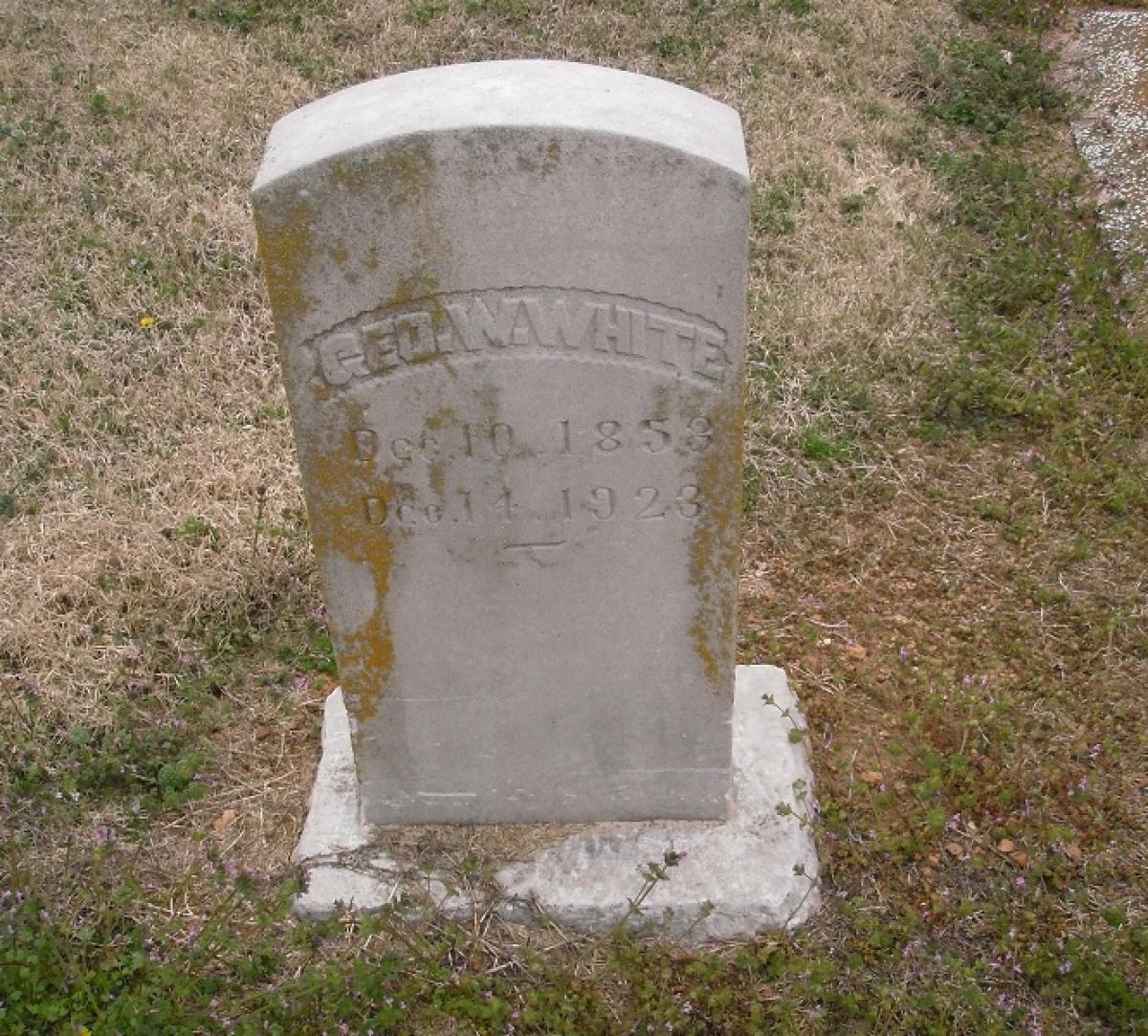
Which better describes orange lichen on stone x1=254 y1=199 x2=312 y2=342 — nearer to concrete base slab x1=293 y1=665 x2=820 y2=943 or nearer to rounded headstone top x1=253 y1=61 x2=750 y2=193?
rounded headstone top x1=253 y1=61 x2=750 y2=193

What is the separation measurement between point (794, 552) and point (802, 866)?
141 cm

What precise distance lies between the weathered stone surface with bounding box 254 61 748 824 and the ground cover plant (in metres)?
0.42

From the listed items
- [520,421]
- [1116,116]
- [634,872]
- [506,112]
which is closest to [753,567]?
[634,872]

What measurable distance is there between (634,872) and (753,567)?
1429 millimetres

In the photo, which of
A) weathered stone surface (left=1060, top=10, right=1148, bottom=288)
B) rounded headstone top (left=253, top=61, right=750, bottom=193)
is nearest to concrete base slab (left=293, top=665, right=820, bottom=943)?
rounded headstone top (left=253, top=61, right=750, bottom=193)

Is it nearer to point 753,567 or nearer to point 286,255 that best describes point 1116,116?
point 753,567

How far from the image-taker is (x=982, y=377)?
15.7 ft

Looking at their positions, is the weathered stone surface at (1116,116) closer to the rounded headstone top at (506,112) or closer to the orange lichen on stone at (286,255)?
the rounded headstone top at (506,112)

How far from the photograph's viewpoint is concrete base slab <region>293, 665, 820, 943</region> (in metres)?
3.01

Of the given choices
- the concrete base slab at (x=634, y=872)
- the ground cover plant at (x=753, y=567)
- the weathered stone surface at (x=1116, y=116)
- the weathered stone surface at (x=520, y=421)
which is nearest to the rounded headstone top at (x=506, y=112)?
the weathered stone surface at (x=520, y=421)

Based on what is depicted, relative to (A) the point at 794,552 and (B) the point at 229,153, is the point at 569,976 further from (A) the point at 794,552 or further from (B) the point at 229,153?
(B) the point at 229,153

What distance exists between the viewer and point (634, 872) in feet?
10.1

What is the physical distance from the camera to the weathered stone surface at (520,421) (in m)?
2.23

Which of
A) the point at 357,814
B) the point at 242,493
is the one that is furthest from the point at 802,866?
the point at 242,493
